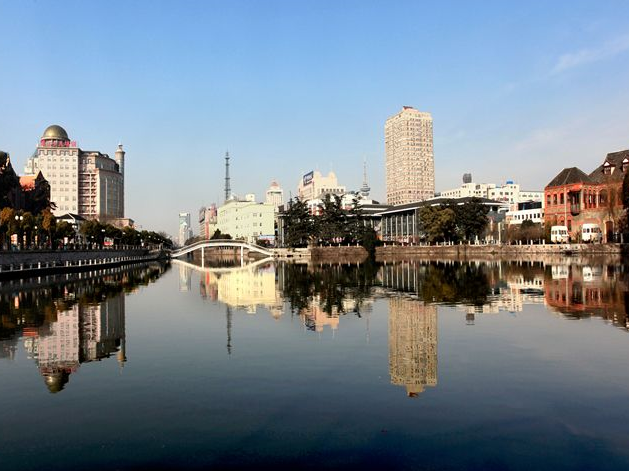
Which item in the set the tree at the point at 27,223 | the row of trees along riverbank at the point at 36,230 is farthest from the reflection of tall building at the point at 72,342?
the tree at the point at 27,223

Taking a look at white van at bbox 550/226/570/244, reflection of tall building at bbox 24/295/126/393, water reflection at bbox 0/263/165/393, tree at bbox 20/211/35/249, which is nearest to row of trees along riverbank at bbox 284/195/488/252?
white van at bbox 550/226/570/244

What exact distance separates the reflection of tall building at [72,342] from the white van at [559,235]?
101484mm

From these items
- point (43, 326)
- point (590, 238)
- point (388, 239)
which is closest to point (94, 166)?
point (388, 239)

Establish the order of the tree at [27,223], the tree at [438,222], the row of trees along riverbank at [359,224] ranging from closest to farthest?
the tree at [27,223] < the row of trees along riverbank at [359,224] < the tree at [438,222]

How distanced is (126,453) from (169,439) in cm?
84

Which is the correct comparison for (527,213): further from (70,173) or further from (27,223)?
(70,173)

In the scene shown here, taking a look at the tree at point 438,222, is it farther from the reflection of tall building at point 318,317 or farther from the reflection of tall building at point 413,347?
the reflection of tall building at point 413,347

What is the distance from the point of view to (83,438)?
988 cm

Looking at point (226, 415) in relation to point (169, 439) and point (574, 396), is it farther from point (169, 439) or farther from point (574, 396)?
point (574, 396)

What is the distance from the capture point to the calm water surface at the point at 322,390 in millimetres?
9062

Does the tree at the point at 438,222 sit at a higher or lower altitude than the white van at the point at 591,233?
higher

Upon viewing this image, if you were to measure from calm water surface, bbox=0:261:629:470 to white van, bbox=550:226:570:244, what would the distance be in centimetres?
9014

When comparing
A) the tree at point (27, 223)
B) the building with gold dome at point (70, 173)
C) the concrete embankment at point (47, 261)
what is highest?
the building with gold dome at point (70, 173)

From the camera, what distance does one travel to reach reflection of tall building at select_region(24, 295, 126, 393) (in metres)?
15.7
